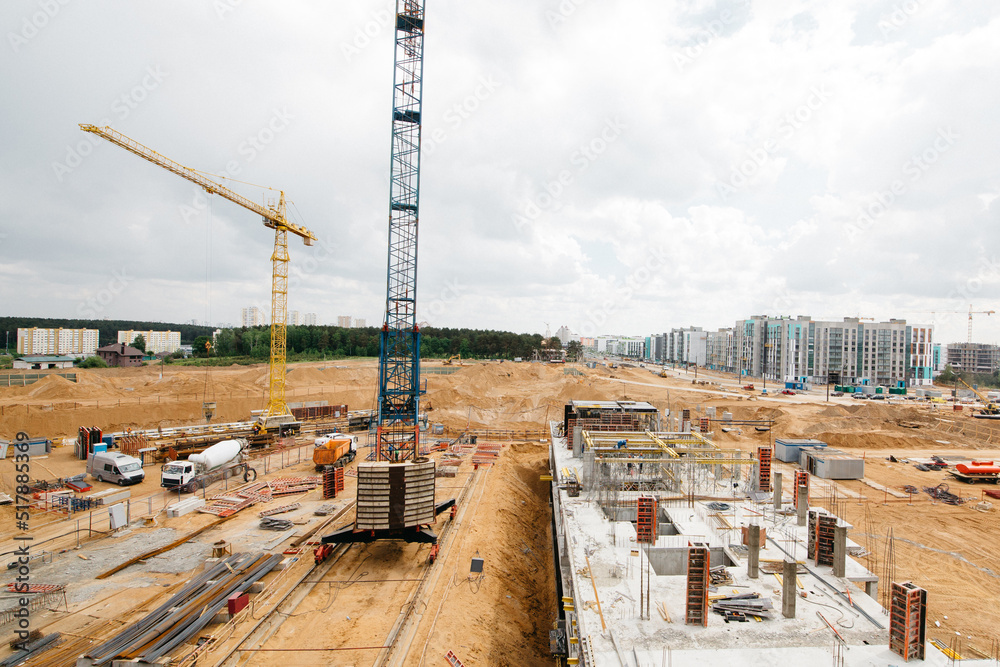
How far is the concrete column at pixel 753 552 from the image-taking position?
12.1 m

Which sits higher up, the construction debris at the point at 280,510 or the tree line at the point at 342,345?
the tree line at the point at 342,345

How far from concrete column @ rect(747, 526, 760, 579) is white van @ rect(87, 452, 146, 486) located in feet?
88.6

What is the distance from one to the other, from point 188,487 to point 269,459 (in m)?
6.92

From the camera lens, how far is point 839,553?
40.0 ft

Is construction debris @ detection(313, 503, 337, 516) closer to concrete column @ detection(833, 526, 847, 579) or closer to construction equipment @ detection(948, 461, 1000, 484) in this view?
concrete column @ detection(833, 526, 847, 579)

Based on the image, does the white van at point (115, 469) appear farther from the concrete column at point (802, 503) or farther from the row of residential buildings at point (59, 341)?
the row of residential buildings at point (59, 341)

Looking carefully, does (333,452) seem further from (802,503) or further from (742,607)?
(802,503)

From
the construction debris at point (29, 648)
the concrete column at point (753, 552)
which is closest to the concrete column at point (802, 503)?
the concrete column at point (753, 552)

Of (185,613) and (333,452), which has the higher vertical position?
(333,452)

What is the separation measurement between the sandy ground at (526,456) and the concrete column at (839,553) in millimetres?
3879

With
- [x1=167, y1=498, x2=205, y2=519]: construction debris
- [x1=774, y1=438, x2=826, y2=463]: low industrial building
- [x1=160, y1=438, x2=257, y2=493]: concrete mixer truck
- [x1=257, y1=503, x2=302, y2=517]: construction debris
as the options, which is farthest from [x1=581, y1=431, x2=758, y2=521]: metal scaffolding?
[x1=160, y1=438, x2=257, y2=493]: concrete mixer truck

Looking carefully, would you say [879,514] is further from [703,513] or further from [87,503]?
[87,503]

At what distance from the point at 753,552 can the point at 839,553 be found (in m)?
2.17

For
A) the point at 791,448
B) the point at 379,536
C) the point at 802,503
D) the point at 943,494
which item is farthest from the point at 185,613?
the point at 943,494
